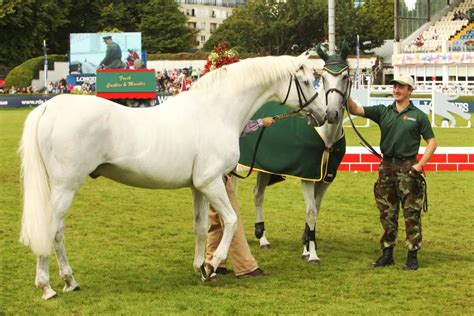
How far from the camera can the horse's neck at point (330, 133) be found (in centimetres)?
835

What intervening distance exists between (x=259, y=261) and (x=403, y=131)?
80.7 inches

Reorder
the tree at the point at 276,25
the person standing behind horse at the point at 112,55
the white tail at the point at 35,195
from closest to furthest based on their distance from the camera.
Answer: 1. the white tail at the point at 35,195
2. the person standing behind horse at the point at 112,55
3. the tree at the point at 276,25

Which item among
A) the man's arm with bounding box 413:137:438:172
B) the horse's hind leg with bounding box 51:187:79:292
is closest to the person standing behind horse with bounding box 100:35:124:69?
the man's arm with bounding box 413:137:438:172

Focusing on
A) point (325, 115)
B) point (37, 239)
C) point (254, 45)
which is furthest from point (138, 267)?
Answer: point (254, 45)

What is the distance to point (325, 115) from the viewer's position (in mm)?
7668

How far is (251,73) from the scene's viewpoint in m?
7.31

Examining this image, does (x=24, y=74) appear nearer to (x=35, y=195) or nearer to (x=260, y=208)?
(x=260, y=208)

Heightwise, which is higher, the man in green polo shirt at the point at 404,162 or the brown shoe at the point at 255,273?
the man in green polo shirt at the point at 404,162

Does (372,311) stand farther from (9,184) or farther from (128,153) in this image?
(9,184)

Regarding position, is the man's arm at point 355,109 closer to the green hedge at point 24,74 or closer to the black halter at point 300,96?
the black halter at point 300,96

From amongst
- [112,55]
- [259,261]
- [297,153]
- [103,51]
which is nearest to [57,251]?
Answer: [259,261]

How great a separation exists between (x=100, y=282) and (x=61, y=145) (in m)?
1.56

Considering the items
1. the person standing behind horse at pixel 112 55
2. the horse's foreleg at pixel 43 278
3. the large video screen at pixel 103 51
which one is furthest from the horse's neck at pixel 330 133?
the person standing behind horse at pixel 112 55

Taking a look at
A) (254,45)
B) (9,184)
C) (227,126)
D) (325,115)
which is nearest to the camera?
(227,126)
